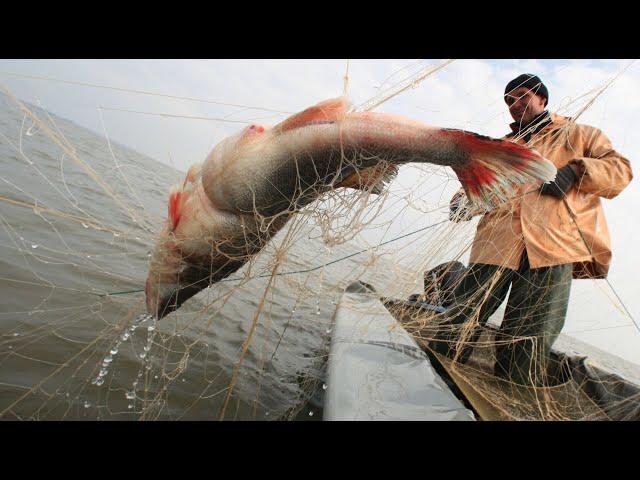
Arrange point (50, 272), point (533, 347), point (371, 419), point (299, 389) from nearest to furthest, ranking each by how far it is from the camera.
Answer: point (371, 419) < point (533, 347) < point (299, 389) < point (50, 272)

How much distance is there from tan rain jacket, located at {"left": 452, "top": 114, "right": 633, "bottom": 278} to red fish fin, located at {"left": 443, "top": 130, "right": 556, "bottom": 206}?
1.39 m

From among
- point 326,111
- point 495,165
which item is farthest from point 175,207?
point 495,165

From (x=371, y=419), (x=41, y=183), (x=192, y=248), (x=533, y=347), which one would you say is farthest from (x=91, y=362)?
(x=41, y=183)

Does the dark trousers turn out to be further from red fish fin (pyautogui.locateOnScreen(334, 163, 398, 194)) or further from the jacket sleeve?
red fish fin (pyautogui.locateOnScreen(334, 163, 398, 194))

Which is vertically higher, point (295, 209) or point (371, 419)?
point (295, 209)

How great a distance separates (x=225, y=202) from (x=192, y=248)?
1.51 feet

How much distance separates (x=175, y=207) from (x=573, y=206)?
3.01 m

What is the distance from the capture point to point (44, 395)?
255 centimetres

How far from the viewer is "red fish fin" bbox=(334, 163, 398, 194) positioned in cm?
201

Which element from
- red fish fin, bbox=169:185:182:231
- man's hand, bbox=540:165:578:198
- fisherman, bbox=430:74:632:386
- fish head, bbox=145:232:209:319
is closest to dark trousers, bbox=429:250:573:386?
fisherman, bbox=430:74:632:386

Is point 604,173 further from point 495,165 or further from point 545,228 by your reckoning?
point 495,165

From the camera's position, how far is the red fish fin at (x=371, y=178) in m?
2.01

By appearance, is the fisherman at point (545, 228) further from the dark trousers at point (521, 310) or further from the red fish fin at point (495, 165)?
the red fish fin at point (495, 165)
